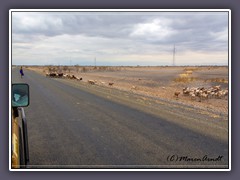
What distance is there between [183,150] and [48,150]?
110 inches

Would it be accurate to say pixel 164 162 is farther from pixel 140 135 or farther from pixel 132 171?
pixel 140 135

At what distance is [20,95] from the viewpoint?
4047 mm

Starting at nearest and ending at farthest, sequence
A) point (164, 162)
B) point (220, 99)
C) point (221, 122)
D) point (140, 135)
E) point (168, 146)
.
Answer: point (164, 162), point (168, 146), point (140, 135), point (221, 122), point (220, 99)

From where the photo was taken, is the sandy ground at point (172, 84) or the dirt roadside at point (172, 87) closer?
the dirt roadside at point (172, 87)

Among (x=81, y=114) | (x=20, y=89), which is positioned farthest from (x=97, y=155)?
(x=81, y=114)

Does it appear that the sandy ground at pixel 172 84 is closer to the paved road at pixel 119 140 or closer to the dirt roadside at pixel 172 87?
the dirt roadside at pixel 172 87

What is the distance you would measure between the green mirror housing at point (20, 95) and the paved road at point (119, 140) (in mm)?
1545

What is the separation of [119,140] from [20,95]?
3.33m

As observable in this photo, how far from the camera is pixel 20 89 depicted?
4.01m

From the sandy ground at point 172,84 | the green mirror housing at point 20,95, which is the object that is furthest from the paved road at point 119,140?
the sandy ground at point 172,84

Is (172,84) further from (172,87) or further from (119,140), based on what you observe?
(119,140)

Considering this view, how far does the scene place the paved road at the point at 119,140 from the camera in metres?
5.47

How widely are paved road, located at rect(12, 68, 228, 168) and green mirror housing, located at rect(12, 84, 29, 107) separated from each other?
1.55 meters

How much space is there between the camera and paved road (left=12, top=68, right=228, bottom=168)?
17.9 ft
